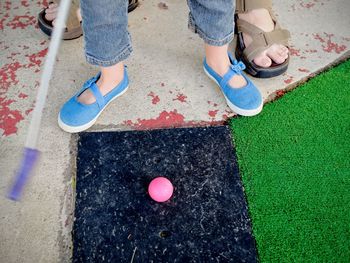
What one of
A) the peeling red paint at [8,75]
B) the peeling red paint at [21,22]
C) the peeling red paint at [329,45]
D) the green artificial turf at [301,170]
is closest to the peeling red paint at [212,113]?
the green artificial turf at [301,170]

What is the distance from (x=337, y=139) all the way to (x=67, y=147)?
4.30ft

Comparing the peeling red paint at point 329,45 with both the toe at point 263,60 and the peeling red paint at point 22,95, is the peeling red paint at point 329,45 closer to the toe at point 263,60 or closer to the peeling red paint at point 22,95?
the toe at point 263,60

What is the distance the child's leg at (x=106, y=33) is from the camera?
1324 millimetres

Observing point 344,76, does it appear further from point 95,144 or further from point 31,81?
point 31,81

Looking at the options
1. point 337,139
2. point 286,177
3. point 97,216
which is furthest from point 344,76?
point 97,216

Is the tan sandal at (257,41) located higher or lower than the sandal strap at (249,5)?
lower

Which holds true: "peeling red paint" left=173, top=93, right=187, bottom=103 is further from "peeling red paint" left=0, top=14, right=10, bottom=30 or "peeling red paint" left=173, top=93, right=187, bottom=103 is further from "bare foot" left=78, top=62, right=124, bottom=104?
"peeling red paint" left=0, top=14, right=10, bottom=30

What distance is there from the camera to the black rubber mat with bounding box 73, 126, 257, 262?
4.47 feet

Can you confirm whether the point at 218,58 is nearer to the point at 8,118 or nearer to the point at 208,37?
the point at 208,37

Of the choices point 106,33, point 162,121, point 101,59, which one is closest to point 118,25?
point 106,33

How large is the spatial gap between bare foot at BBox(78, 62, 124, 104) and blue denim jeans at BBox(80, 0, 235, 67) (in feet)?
0.38

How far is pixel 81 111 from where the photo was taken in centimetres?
165

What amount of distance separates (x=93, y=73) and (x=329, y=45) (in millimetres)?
1404

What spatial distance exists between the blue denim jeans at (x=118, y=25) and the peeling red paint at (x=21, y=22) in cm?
88
